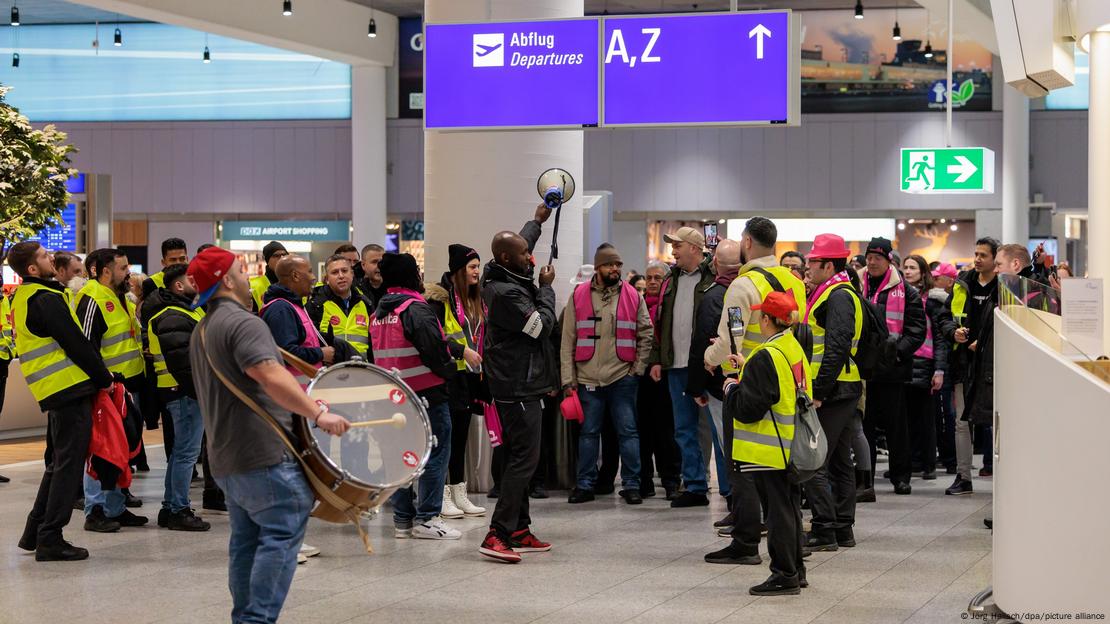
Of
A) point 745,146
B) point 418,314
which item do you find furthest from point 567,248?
point 745,146

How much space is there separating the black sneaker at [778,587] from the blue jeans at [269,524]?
2.17m

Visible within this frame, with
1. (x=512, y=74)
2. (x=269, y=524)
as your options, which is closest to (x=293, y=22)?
(x=512, y=74)

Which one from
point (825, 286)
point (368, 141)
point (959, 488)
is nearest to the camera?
point (825, 286)

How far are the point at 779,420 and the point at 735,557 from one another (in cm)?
105

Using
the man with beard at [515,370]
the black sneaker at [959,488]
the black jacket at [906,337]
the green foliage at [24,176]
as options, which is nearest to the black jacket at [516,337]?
the man with beard at [515,370]

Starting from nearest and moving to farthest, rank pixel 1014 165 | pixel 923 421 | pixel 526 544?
pixel 526 544
pixel 923 421
pixel 1014 165

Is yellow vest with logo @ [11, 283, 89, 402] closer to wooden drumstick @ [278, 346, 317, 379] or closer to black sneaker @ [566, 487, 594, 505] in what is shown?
wooden drumstick @ [278, 346, 317, 379]

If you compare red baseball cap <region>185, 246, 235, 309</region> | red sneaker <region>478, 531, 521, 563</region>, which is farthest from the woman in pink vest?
red baseball cap <region>185, 246, 235, 309</region>

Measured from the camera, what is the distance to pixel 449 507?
768 centimetres

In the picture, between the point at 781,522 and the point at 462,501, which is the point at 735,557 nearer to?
the point at 781,522

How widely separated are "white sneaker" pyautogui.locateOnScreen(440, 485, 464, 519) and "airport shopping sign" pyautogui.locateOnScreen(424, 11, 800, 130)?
2.27 meters

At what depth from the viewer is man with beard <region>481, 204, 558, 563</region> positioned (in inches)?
250

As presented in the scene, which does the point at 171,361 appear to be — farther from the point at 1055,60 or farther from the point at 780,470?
the point at 1055,60

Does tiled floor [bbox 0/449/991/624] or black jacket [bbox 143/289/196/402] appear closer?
tiled floor [bbox 0/449/991/624]
